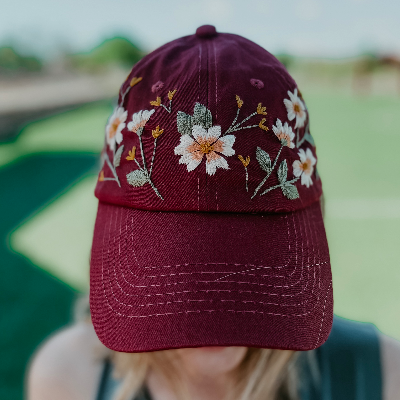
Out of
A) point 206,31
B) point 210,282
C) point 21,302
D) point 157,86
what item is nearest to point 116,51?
point 21,302

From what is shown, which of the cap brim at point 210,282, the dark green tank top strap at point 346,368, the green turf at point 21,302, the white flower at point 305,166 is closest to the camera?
the cap brim at point 210,282

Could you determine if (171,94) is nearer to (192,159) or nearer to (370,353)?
(192,159)

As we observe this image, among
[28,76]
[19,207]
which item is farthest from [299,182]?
[28,76]

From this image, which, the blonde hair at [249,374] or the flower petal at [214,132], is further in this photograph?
the blonde hair at [249,374]

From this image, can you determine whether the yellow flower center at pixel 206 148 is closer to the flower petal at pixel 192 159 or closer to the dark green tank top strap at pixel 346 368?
the flower petal at pixel 192 159

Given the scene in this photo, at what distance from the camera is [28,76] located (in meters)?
14.8

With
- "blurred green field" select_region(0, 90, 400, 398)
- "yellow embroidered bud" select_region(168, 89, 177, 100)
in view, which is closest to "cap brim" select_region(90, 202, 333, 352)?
"yellow embroidered bud" select_region(168, 89, 177, 100)

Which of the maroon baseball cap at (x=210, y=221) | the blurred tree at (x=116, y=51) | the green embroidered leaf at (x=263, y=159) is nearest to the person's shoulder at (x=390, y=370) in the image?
the maroon baseball cap at (x=210, y=221)

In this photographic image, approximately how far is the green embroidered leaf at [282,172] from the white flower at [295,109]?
9cm

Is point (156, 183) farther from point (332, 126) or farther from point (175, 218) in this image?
point (332, 126)

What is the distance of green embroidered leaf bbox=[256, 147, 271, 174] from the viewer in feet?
2.45

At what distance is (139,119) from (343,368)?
2.39 feet

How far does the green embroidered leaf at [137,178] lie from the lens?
2.46 ft

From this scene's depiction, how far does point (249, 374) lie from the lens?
997mm
